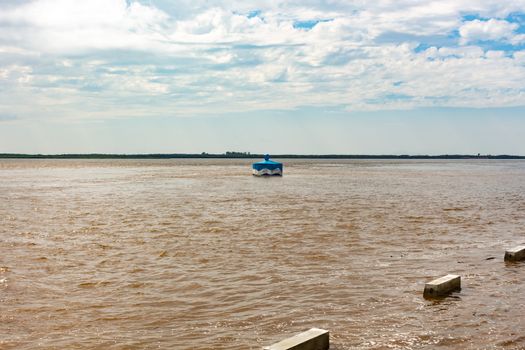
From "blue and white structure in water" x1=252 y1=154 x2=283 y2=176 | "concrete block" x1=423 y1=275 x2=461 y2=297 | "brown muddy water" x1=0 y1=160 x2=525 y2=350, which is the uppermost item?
"blue and white structure in water" x1=252 y1=154 x2=283 y2=176

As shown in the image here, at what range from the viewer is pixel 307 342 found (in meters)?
8.49

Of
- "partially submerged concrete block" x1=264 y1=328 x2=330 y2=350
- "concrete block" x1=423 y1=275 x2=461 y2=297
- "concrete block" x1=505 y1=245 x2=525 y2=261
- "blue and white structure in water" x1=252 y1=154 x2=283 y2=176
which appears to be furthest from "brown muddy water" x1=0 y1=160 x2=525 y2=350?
"blue and white structure in water" x1=252 y1=154 x2=283 y2=176

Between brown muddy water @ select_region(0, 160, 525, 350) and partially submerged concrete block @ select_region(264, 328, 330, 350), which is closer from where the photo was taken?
partially submerged concrete block @ select_region(264, 328, 330, 350)

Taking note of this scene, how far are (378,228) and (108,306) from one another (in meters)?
15.5

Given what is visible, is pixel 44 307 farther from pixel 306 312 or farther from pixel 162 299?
pixel 306 312

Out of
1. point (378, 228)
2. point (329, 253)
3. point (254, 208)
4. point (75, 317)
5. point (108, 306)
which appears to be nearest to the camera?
point (75, 317)

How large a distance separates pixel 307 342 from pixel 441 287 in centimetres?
510

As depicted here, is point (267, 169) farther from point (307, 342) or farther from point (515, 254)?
point (307, 342)

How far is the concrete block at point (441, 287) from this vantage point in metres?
12.2

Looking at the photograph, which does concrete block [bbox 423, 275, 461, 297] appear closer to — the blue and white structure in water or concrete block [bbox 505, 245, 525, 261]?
concrete block [bbox 505, 245, 525, 261]

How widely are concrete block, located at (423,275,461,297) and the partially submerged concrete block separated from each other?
4213 millimetres

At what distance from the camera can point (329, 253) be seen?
17.8m

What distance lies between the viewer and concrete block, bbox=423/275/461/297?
479 inches

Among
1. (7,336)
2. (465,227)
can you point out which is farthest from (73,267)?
(465,227)
